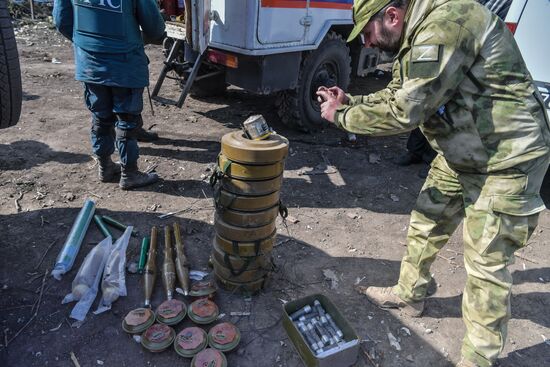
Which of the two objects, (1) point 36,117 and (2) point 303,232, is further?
(1) point 36,117

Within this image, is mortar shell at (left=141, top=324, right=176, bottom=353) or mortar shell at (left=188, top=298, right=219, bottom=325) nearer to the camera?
mortar shell at (left=141, top=324, right=176, bottom=353)

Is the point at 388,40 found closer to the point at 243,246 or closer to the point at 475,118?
the point at 475,118

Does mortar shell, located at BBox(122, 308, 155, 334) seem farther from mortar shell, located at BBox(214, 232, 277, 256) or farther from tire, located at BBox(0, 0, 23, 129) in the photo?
tire, located at BBox(0, 0, 23, 129)

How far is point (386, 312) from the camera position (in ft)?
9.25

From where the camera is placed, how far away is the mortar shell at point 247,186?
2.45 meters

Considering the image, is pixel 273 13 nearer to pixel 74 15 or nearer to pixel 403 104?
pixel 74 15

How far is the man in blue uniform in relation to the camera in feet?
11.1

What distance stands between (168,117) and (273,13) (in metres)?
2.33

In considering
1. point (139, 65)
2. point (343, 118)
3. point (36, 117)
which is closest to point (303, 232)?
point (343, 118)

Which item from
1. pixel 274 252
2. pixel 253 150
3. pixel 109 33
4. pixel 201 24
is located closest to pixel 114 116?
pixel 109 33

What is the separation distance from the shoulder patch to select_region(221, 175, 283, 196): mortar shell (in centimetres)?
108

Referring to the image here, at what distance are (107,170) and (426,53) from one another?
10.9 feet

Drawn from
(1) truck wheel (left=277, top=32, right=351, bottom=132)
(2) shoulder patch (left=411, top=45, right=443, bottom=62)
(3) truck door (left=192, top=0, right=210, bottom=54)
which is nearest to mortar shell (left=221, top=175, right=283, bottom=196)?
(2) shoulder patch (left=411, top=45, right=443, bottom=62)

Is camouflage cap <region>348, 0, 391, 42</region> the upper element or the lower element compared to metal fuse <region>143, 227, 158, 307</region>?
upper
